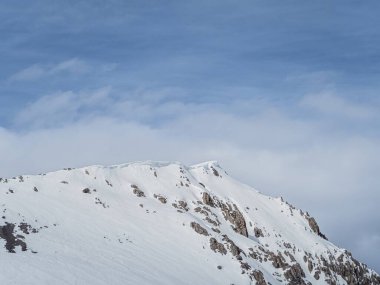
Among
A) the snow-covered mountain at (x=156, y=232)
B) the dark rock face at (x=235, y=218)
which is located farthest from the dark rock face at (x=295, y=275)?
the dark rock face at (x=235, y=218)

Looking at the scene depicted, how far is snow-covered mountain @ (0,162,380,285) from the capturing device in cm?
5525

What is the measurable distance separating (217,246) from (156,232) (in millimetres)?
8476

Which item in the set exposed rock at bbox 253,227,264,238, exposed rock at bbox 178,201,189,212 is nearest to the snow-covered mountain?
exposed rock at bbox 253,227,264,238

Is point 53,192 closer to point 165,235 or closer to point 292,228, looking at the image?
point 165,235

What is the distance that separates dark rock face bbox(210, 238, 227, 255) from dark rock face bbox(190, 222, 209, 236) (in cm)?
176

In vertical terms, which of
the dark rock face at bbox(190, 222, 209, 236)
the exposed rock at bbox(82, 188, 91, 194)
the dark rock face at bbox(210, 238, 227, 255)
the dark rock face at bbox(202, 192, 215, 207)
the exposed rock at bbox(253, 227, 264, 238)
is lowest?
the dark rock face at bbox(210, 238, 227, 255)

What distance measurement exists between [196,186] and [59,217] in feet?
92.4

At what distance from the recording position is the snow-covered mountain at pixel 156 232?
55.2m

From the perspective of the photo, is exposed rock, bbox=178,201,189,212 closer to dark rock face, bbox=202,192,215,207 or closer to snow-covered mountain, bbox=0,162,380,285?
snow-covered mountain, bbox=0,162,380,285

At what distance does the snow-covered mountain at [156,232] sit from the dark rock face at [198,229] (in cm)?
14

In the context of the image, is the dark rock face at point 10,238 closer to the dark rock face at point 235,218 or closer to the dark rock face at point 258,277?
the dark rock face at point 258,277

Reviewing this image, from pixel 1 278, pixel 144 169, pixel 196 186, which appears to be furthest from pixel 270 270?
pixel 1 278

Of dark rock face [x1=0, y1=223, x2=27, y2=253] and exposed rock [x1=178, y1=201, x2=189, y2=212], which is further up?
exposed rock [x1=178, y1=201, x2=189, y2=212]

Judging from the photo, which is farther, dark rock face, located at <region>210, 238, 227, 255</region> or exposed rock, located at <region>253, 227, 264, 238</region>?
exposed rock, located at <region>253, 227, 264, 238</region>
